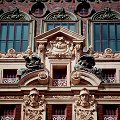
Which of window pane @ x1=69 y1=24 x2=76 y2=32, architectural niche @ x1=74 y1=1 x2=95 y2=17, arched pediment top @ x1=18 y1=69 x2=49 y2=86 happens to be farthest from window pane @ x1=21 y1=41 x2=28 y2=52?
architectural niche @ x1=74 y1=1 x2=95 y2=17

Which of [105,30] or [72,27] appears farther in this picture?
[72,27]

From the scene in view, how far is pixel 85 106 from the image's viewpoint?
4009 centimetres

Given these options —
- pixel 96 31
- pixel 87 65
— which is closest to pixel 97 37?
pixel 96 31

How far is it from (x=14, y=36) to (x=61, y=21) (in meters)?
4.12

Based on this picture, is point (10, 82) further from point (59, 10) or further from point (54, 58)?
point (59, 10)

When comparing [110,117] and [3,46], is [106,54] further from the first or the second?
[3,46]

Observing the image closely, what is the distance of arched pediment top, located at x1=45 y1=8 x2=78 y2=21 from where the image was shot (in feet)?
156

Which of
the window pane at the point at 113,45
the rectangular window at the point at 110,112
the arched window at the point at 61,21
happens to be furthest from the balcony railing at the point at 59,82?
the arched window at the point at 61,21

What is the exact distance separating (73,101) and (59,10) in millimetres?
10301

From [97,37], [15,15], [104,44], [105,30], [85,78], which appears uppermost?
[15,15]

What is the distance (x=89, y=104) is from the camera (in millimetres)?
40219

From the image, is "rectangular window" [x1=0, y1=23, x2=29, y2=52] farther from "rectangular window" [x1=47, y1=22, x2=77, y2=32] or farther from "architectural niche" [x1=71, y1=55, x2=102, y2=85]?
"architectural niche" [x1=71, y1=55, x2=102, y2=85]

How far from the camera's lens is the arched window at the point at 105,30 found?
45906 mm

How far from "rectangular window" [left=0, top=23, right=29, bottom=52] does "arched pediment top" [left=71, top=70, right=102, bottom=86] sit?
20.7ft
